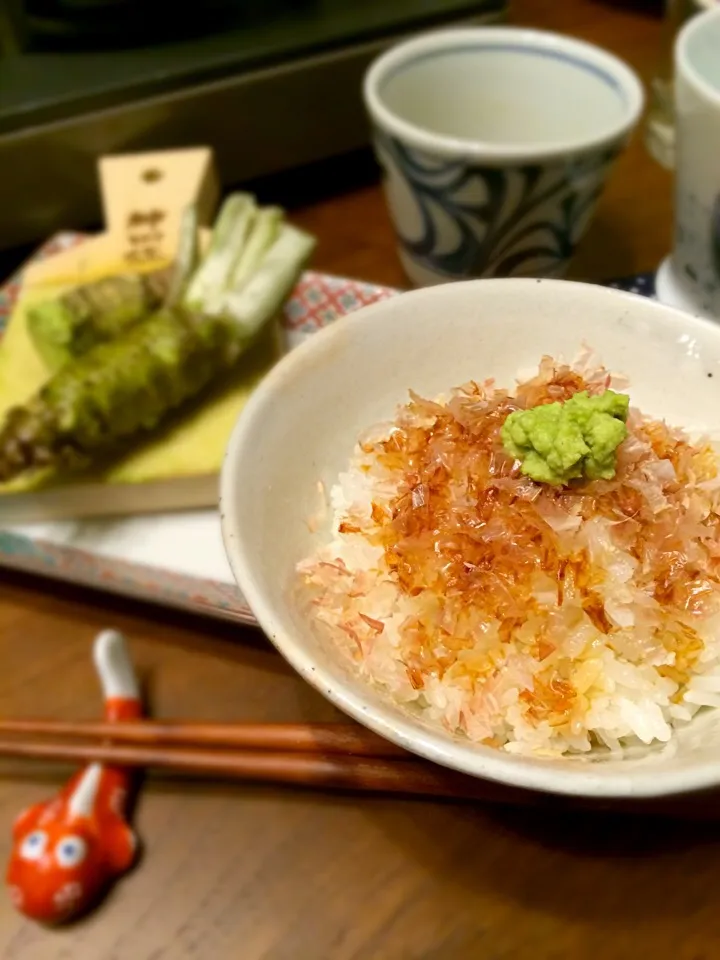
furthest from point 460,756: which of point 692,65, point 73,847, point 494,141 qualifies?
point 494,141

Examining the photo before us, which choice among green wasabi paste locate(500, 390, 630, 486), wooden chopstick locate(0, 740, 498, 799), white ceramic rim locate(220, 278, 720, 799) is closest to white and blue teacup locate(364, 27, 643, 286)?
green wasabi paste locate(500, 390, 630, 486)

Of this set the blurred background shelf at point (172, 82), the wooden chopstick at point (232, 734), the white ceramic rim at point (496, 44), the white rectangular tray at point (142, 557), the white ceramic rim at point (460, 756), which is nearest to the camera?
the white ceramic rim at point (460, 756)

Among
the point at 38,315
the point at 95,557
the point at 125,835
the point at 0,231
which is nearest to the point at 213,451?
the point at 95,557

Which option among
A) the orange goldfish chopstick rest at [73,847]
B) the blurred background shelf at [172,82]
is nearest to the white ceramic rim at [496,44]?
the blurred background shelf at [172,82]

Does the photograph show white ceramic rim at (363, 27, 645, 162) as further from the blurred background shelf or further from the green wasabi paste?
the green wasabi paste

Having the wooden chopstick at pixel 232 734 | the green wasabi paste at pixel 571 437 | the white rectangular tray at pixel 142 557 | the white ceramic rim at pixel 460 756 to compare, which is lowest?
the wooden chopstick at pixel 232 734

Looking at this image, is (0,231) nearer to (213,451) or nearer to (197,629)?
(213,451)

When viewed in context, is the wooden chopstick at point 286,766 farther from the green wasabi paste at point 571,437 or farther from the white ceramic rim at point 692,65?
the white ceramic rim at point 692,65

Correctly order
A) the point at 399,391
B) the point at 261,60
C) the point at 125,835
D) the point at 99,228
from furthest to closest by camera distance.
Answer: the point at 99,228
the point at 261,60
the point at 399,391
the point at 125,835
